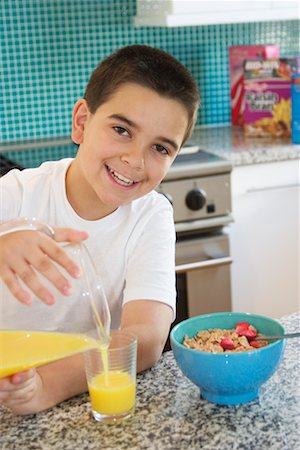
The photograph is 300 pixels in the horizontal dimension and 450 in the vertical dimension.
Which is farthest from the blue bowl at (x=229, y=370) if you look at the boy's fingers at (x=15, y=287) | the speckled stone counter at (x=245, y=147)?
the speckled stone counter at (x=245, y=147)

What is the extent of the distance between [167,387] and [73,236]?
308mm

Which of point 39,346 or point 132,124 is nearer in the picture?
point 39,346

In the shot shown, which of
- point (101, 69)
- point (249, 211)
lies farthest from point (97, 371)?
point (249, 211)

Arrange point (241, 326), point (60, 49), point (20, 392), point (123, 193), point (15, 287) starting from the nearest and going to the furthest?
1. point (15, 287)
2. point (20, 392)
3. point (241, 326)
4. point (123, 193)
5. point (60, 49)

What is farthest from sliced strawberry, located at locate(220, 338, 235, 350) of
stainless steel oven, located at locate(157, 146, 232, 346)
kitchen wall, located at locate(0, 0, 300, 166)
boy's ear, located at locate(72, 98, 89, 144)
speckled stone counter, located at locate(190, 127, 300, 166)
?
kitchen wall, located at locate(0, 0, 300, 166)

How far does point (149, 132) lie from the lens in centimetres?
127

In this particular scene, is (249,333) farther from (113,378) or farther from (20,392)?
(20,392)

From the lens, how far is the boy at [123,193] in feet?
3.97

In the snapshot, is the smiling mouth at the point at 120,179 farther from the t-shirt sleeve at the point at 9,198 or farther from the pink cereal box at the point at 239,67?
the pink cereal box at the point at 239,67

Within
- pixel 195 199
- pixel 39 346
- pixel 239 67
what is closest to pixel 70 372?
pixel 39 346

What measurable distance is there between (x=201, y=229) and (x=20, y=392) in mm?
1659

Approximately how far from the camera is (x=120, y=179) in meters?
1.33

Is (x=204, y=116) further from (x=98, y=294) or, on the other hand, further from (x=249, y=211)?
(x=98, y=294)

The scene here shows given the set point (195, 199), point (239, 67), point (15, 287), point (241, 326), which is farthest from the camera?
point (239, 67)
